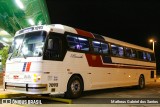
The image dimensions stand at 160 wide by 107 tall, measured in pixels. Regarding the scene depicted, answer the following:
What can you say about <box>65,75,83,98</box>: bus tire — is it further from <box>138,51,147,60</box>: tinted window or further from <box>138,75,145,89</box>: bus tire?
<box>138,51,147,60</box>: tinted window

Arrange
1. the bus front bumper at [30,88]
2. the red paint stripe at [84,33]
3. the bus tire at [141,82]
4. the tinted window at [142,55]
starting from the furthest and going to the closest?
the tinted window at [142,55] < the bus tire at [141,82] < the red paint stripe at [84,33] < the bus front bumper at [30,88]

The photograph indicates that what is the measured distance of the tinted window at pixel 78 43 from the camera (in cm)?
1202

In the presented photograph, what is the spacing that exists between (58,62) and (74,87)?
163 centimetres

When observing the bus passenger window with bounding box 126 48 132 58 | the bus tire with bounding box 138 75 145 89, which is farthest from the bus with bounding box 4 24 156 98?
the bus tire with bounding box 138 75 145 89

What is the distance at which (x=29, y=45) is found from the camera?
11.0 meters

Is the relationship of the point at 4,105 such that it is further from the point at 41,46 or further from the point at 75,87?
the point at 75,87

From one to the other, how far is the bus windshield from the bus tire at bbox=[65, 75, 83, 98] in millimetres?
2182

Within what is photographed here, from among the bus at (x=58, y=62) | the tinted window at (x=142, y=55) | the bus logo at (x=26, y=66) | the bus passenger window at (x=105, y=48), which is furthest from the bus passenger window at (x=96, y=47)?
the tinted window at (x=142, y=55)

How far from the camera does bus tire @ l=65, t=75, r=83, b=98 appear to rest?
38.0 ft

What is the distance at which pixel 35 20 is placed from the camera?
2691 cm

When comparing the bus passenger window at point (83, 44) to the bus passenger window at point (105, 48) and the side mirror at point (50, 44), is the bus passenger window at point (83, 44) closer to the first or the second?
the bus passenger window at point (105, 48)

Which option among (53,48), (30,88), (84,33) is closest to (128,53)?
(84,33)

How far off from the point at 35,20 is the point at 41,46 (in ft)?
55.6

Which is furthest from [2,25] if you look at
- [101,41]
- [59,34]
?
[59,34]
